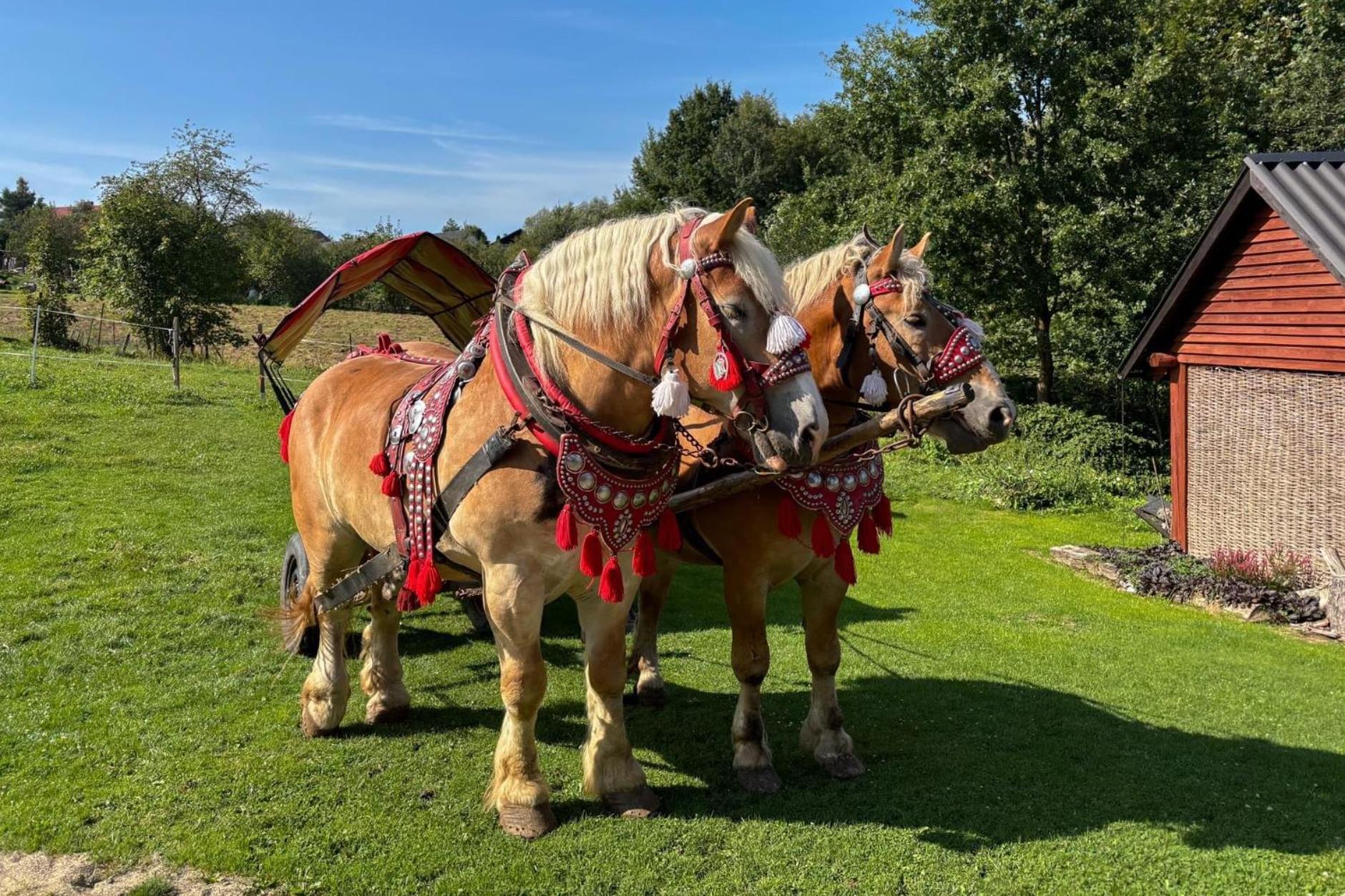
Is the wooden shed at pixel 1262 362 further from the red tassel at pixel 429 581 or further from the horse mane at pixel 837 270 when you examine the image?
the red tassel at pixel 429 581

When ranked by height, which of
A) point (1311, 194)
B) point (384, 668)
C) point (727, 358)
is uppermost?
point (1311, 194)

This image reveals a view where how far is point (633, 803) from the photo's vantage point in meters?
3.34

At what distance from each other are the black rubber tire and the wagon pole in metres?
2.65

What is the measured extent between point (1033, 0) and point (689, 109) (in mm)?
21921

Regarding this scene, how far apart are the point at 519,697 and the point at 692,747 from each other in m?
1.35

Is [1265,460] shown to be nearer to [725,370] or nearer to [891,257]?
[891,257]

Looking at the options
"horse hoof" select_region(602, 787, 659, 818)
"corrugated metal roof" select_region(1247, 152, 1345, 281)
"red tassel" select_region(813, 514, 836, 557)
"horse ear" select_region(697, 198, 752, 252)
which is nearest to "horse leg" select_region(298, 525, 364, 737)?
"horse hoof" select_region(602, 787, 659, 818)

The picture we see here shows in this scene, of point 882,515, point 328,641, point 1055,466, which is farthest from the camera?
point 1055,466

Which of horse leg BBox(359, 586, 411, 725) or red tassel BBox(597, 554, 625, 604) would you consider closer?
red tassel BBox(597, 554, 625, 604)

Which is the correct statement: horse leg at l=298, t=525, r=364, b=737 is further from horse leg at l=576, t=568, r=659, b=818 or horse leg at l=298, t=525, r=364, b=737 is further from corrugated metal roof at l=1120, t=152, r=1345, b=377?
corrugated metal roof at l=1120, t=152, r=1345, b=377

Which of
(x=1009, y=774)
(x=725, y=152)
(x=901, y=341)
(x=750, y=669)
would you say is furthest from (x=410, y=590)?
(x=725, y=152)

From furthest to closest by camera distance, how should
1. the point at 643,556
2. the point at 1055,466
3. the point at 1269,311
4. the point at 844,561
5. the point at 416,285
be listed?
the point at 1055,466, the point at 1269,311, the point at 416,285, the point at 844,561, the point at 643,556

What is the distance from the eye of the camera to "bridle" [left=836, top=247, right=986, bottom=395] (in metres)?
3.30

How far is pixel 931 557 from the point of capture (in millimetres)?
9359
